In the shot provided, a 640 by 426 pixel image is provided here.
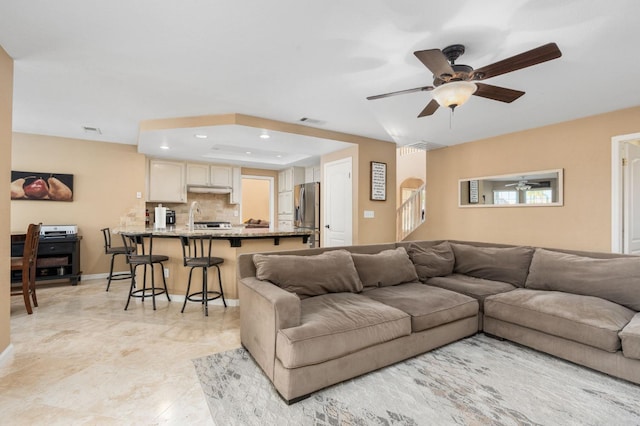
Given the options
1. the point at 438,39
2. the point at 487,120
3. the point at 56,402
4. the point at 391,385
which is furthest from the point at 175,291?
the point at 487,120

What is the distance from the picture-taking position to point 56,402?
179 cm

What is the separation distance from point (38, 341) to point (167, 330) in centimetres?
101

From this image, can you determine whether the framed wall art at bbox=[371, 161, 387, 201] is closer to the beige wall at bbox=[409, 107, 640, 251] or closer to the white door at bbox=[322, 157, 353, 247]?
the white door at bbox=[322, 157, 353, 247]

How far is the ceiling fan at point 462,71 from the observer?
1819mm

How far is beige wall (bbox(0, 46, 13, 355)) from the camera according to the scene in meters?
2.22

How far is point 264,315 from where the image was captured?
200 centimetres

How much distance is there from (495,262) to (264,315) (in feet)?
8.32

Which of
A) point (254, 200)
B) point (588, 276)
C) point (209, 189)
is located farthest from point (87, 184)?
point (588, 276)

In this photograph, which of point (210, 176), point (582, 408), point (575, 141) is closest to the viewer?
point (582, 408)

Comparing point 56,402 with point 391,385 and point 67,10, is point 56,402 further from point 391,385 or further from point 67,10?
point 67,10

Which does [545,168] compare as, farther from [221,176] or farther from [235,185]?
[221,176]

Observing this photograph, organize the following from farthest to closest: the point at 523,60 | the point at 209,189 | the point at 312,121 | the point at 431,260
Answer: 1. the point at 209,189
2. the point at 312,121
3. the point at 431,260
4. the point at 523,60

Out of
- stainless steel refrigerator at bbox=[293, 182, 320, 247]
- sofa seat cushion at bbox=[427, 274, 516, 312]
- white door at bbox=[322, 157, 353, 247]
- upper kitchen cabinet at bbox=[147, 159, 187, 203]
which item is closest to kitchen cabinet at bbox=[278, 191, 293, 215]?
stainless steel refrigerator at bbox=[293, 182, 320, 247]

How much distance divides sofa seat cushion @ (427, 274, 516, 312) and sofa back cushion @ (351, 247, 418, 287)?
0.92ft
